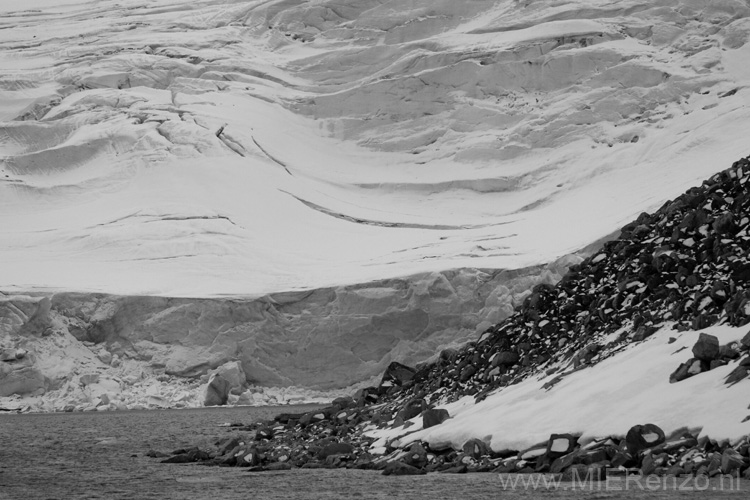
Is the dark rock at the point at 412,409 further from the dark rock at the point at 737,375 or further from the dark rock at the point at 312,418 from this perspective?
the dark rock at the point at 737,375

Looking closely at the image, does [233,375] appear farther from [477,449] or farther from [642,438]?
[642,438]

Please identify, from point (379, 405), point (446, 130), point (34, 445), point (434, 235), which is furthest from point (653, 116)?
point (34, 445)

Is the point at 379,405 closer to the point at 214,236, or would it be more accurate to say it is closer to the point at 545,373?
the point at 545,373

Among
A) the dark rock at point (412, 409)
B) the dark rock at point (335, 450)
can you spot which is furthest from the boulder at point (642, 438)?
the dark rock at point (412, 409)

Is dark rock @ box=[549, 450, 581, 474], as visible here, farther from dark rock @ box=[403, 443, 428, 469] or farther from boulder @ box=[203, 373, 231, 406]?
boulder @ box=[203, 373, 231, 406]

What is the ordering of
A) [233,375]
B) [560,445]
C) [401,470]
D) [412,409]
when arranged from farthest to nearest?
[233,375], [412,409], [401,470], [560,445]

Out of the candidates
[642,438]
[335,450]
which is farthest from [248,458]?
[642,438]
